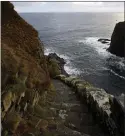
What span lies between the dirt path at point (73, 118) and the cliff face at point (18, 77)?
77.1 inches

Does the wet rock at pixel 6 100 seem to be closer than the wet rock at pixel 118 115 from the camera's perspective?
Yes

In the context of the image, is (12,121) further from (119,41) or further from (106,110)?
(119,41)

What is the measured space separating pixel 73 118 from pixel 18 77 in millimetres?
6948

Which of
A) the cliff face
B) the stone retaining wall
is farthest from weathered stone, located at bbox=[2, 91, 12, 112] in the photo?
the stone retaining wall

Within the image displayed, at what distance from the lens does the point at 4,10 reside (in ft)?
96.3

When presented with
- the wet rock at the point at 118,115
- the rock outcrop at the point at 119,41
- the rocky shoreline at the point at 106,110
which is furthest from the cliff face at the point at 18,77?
the rock outcrop at the point at 119,41

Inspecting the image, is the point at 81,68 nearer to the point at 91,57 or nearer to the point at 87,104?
the point at 91,57

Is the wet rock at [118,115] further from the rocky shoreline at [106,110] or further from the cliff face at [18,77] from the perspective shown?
the cliff face at [18,77]

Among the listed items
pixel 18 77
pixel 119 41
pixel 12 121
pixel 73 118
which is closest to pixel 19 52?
pixel 18 77

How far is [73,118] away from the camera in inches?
908

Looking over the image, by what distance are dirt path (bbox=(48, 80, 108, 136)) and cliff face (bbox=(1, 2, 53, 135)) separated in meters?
1.96

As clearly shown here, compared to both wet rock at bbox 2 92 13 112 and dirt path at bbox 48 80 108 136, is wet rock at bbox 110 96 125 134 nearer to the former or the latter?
dirt path at bbox 48 80 108 136

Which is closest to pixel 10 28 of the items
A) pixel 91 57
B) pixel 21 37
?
pixel 21 37

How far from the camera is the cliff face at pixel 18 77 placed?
58.6 ft
